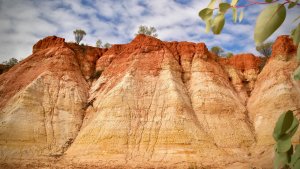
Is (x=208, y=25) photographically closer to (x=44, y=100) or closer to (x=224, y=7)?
(x=224, y=7)

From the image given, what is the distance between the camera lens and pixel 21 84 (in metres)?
36.4

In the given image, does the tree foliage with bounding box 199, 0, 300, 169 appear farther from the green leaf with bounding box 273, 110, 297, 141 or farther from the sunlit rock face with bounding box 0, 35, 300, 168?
the sunlit rock face with bounding box 0, 35, 300, 168

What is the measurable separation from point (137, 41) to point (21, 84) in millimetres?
13816

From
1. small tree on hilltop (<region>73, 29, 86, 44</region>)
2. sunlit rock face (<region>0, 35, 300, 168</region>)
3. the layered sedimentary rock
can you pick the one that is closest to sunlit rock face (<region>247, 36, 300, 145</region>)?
sunlit rock face (<region>0, 35, 300, 168</region>)

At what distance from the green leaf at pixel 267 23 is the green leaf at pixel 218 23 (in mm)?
259

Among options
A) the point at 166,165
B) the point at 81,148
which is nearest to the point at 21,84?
the point at 81,148

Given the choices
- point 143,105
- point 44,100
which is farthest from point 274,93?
point 44,100

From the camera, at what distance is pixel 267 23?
1.32m

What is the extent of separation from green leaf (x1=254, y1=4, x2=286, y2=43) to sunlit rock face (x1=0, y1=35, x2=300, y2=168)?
84.5ft

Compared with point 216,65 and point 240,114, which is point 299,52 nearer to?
point 240,114

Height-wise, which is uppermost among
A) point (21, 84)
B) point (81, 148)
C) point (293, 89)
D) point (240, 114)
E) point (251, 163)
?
point (21, 84)

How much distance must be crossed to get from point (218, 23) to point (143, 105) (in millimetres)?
31668

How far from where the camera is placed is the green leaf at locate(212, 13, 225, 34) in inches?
62.2

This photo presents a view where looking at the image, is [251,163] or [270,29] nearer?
[270,29]
